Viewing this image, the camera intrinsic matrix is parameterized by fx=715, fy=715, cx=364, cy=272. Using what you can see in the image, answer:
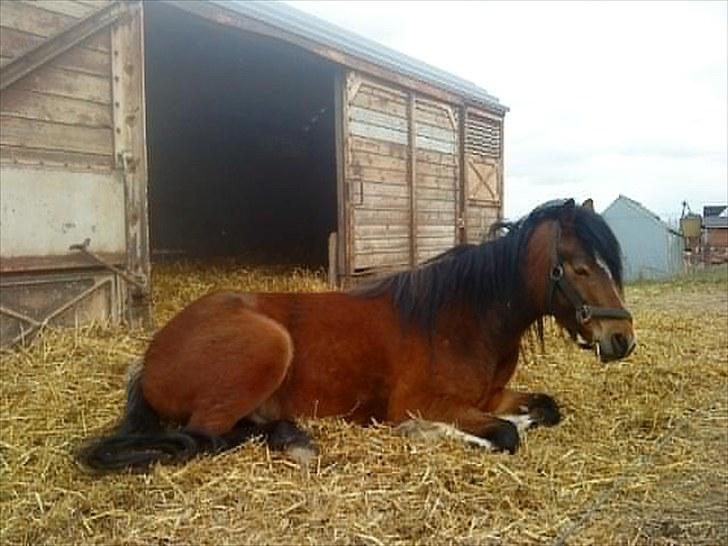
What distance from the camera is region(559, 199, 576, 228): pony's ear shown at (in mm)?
3059

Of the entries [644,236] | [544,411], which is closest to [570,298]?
[544,411]

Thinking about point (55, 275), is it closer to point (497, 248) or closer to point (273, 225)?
point (497, 248)

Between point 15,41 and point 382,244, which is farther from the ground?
point 15,41

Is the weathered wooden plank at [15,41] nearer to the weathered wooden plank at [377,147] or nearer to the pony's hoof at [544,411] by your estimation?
the weathered wooden plank at [377,147]

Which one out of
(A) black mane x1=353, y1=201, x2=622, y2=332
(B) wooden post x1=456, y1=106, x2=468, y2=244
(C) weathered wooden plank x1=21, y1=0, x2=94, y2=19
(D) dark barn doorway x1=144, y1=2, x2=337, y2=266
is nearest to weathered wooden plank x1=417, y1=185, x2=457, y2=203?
(B) wooden post x1=456, y1=106, x2=468, y2=244

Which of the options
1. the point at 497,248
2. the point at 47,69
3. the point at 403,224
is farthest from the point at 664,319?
the point at 47,69

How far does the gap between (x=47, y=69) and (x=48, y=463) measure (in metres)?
2.87

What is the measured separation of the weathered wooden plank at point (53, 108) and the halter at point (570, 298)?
3.36 meters

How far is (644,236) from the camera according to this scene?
23.3m

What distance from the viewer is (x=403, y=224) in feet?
27.8

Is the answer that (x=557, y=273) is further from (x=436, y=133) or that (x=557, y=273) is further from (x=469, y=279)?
(x=436, y=133)

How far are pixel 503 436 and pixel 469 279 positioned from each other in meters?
A: 0.77

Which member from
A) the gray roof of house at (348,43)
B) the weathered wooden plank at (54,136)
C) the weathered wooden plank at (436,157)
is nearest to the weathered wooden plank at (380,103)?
the gray roof of house at (348,43)

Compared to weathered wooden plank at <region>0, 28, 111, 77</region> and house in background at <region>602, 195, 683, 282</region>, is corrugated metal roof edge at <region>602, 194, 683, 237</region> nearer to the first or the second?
house in background at <region>602, 195, 683, 282</region>
